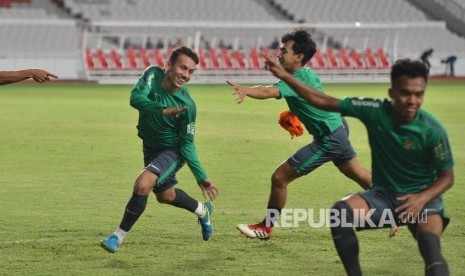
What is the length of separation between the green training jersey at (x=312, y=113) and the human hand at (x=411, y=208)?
311 cm

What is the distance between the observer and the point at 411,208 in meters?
7.32

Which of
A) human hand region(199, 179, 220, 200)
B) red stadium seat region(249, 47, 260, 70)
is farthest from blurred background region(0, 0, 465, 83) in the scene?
human hand region(199, 179, 220, 200)

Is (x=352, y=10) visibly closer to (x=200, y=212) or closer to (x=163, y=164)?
(x=200, y=212)

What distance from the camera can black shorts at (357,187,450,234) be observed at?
24.5 feet

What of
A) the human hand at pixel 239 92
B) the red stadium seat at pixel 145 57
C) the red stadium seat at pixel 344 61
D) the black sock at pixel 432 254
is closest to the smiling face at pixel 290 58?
the human hand at pixel 239 92

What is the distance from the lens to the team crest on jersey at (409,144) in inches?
291

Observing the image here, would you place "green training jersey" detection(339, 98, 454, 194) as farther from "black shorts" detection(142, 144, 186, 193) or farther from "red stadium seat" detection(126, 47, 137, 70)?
"red stadium seat" detection(126, 47, 137, 70)

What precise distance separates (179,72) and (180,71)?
0.05ft

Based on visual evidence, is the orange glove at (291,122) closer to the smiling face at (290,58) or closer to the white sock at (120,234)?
the smiling face at (290,58)

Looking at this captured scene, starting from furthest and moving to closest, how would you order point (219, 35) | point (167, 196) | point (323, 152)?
point (219, 35), point (323, 152), point (167, 196)

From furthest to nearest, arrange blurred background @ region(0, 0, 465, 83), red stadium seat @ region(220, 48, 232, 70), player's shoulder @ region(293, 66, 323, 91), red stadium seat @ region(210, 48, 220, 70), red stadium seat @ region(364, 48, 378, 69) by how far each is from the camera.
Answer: red stadium seat @ region(364, 48, 378, 69), red stadium seat @ region(220, 48, 232, 70), red stadium seat @ region(210, 48, 220, 70), blurred background @ region(0, 0, 465, 83), player's shoulder @ region(293, 66, 323, 91)

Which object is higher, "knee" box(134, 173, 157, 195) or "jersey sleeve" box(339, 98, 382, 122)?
"jersey sleeve" box(339, 98, 382, 122)

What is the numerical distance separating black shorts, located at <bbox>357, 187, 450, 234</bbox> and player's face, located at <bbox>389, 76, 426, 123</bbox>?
0.57m

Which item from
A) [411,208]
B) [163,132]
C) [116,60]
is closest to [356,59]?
[116,60]
